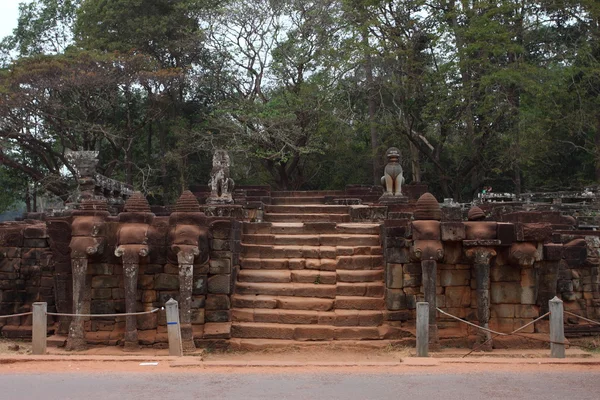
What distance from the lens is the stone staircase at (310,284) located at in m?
10.2

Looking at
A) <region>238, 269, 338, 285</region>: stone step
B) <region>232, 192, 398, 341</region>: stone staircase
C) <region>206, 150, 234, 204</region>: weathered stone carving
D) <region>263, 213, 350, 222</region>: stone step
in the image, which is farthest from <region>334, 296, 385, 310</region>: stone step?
<region>206, 150, 234, 204</region>: weathered stone carving

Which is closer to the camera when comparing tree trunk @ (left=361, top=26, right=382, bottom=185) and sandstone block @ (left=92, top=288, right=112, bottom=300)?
sandstone block @ (left=92, top=288, right=112, bottom=300)

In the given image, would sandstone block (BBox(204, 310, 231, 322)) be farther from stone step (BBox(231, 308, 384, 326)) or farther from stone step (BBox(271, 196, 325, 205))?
stone step (BBox(271, 196, 325, 205))

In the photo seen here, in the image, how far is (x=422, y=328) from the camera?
8633 mm

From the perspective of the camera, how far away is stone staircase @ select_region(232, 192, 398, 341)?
1016 centimetres

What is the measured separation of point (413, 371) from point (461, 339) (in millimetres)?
2426

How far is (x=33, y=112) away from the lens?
76.1 feet

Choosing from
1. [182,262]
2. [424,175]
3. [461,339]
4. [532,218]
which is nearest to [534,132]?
[424,175]

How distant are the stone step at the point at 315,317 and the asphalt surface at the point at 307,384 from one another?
243cm

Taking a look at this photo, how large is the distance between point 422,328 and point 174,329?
3350 millimetres

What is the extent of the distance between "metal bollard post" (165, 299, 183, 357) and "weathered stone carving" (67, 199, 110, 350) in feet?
6.13

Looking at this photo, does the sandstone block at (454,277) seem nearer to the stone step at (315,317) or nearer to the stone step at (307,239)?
the stone step at (315,317)

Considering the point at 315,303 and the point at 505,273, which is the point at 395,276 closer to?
the point at 315,303

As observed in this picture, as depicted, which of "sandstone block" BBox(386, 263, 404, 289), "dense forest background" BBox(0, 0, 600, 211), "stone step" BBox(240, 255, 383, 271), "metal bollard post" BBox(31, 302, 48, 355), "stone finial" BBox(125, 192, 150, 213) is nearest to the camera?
"metal bollard post" BBox(31, 302, 48, 355)
